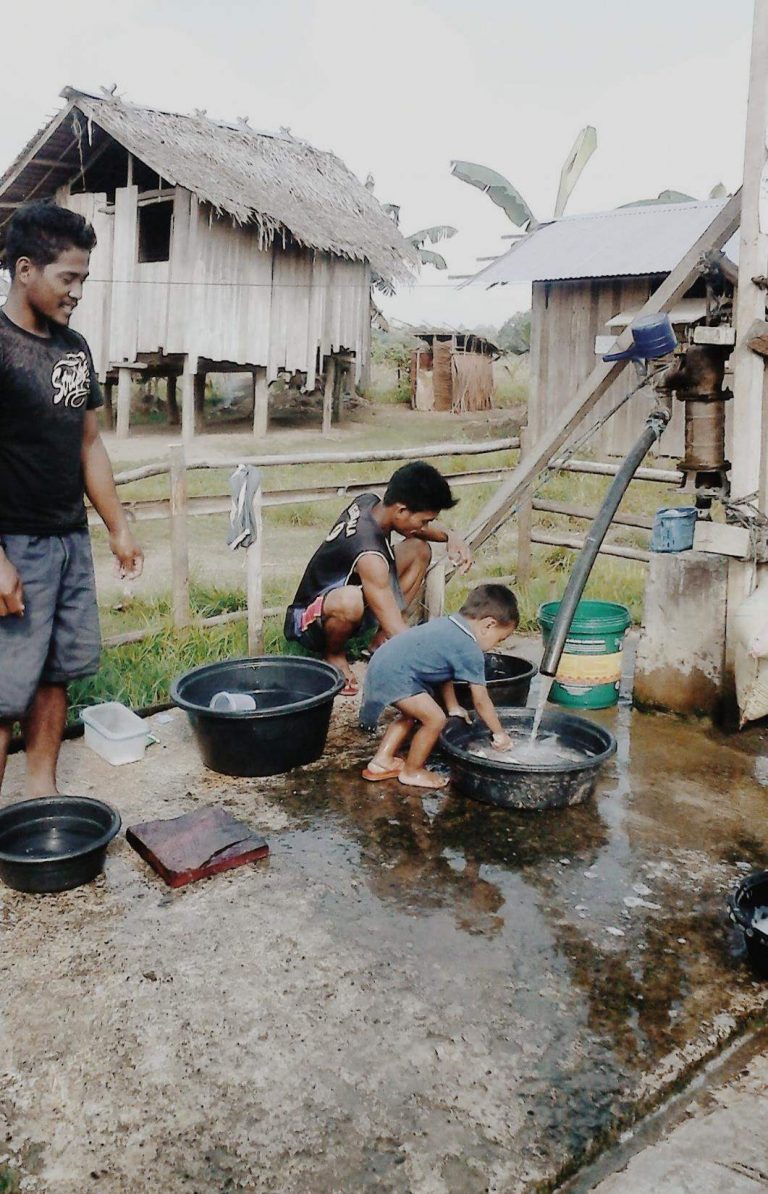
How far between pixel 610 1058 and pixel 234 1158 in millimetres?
885

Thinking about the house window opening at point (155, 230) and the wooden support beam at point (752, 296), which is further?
the house window opening at point (155, 230)

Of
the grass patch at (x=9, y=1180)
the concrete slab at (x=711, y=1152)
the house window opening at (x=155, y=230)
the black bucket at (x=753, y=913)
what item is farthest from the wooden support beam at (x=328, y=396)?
the grass patch at (x=9, y=1180)

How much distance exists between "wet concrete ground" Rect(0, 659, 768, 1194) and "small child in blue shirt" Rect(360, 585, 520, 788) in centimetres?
15

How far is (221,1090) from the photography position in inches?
86.8

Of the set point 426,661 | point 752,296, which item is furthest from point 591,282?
point 426,661

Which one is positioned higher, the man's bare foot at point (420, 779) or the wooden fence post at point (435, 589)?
the wooden fence post at point (435, 589)

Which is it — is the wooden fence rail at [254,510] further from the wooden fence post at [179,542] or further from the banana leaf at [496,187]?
the banana leaf at [496,187]

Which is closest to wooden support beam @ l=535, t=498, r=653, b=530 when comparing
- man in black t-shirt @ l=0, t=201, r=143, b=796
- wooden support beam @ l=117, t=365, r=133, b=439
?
man in black t-shirt @ l=0, t=201, r=143, b=796

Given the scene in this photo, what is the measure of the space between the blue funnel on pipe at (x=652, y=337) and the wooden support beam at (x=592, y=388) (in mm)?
118

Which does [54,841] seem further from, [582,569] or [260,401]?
[260,401]

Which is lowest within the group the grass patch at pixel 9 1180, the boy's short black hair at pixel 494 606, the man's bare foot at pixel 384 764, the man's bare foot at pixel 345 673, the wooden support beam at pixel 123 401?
the grass patch at pixel 9 1180

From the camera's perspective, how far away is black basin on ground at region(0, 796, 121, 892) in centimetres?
296

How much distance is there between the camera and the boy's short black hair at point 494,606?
3734 mm

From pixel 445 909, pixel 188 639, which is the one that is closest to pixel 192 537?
pixel 188 639
